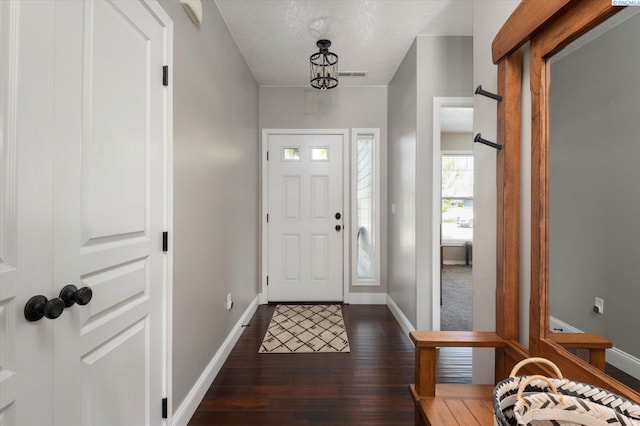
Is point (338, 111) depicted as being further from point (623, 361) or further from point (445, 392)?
point (623, 361)

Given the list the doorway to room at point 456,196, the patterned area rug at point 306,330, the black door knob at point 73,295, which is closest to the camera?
the black door knob at point 73,295

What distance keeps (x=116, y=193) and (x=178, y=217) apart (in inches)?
18.7

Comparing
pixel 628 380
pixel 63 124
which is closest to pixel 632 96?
pixel 628 380

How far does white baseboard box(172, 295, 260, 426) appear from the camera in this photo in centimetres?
159

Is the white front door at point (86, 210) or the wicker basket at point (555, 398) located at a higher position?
the white front door at point (86, 210)

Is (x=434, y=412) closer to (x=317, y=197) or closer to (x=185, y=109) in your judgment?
(x=185, y=109)

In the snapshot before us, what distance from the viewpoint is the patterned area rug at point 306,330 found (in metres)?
2.53

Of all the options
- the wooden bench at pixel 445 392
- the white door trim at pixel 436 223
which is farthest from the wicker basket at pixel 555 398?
the white door trim at pixel 436 223

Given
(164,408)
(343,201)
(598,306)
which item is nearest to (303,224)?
(343,201)

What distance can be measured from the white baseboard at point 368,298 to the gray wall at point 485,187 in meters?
2.12

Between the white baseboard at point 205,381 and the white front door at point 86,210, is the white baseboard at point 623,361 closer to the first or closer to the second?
the white front door at point 86,210

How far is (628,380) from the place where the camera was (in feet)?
2.51

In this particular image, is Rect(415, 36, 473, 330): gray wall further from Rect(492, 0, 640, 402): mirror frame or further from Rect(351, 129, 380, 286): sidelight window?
Rect(492, 0, 640, 402): mirror frame

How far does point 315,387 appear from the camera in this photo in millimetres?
1984
